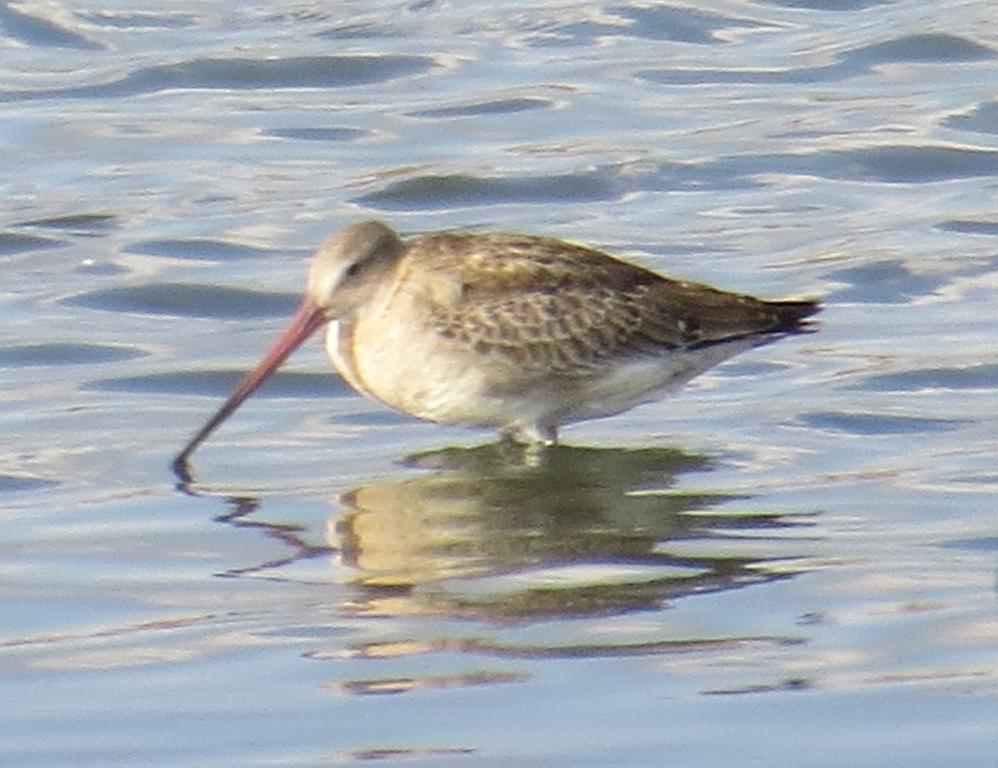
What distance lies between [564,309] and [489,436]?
629mm

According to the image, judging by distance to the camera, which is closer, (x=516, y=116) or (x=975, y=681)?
(x=975, y=681)

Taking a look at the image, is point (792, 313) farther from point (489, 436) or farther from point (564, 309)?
point (489, 436)

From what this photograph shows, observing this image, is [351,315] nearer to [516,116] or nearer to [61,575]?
[61,575]

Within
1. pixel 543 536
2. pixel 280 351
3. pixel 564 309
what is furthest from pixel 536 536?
pixel 280 351

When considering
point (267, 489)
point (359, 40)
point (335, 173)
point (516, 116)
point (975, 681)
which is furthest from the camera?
point (359, 40)

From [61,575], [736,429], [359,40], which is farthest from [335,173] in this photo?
[61,575]

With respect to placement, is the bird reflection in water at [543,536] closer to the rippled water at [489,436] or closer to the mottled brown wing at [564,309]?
the rippled water at [489,436]

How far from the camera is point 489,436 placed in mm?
11336

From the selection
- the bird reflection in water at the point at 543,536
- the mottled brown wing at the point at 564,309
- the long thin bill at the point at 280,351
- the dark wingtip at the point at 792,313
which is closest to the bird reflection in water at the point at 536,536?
the bird reflection in water at the point at 543,536

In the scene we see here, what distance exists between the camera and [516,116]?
16.8 meters

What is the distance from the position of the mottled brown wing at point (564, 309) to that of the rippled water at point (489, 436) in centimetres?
35

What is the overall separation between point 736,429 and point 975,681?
338cm

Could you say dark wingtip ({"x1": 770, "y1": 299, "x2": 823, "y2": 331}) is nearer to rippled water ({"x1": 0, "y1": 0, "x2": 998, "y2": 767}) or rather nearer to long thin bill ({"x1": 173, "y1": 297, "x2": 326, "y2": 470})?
rippled water ({"x1": 0, "y1": 0, "x2": 998, "y2": 767})

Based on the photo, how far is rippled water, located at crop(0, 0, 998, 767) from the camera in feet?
25.0
